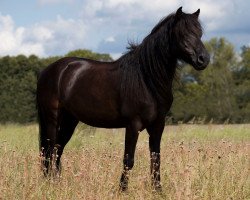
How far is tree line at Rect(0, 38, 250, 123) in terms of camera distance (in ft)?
91.4

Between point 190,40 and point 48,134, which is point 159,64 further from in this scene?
point 48,134

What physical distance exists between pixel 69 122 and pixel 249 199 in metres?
3.28

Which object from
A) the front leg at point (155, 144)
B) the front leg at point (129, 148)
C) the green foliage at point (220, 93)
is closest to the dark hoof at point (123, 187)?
the front leg at point (129, 148)

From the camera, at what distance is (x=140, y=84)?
6.68m

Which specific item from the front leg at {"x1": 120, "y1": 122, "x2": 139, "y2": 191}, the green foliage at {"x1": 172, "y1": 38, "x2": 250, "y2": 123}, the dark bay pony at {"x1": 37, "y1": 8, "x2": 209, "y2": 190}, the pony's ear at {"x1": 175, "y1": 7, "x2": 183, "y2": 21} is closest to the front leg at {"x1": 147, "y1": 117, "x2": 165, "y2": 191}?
the dark bay pony at {"x1": 37, "y1": 8, "x2": 209, "y2": 190}

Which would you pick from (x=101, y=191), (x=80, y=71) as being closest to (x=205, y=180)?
(x=101, y=191)

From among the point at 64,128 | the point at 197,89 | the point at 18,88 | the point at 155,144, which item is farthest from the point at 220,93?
the point at 155,144

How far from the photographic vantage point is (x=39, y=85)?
324 inches

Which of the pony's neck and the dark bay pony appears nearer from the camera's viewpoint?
the dark bay pony

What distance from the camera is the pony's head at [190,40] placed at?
6340 millimetres

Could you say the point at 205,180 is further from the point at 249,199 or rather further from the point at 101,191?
the point at 101,191

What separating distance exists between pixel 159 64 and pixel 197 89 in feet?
136

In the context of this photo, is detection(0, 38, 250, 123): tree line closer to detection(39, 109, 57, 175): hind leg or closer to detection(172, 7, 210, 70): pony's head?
detection(39, 109, 57, 175): hind leg

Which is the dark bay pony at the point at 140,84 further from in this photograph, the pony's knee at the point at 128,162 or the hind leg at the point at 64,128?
the hind leg at the point at 64,128
